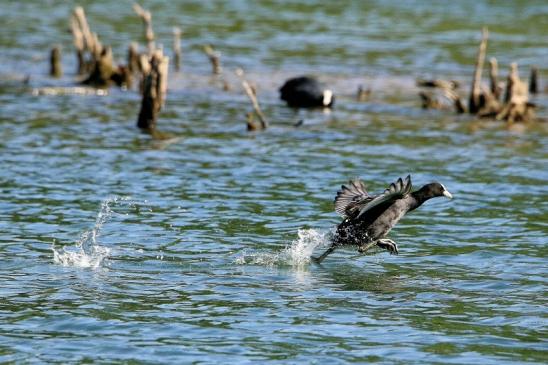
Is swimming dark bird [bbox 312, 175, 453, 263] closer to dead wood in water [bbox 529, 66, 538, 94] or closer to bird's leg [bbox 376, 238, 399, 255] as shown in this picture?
bird's leg [bbox 376, 238, 399, 255]

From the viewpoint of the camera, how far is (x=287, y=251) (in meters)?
14.3

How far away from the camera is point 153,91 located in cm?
2259

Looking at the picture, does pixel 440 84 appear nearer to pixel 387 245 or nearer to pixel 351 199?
pixel 351 199

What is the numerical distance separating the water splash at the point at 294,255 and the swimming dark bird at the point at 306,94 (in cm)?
1201

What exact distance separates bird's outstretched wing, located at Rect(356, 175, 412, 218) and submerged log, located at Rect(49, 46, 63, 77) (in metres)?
17.1

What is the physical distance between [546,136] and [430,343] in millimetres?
12950

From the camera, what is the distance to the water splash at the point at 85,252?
13586mm

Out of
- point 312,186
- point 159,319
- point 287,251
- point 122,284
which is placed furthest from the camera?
point 312,186

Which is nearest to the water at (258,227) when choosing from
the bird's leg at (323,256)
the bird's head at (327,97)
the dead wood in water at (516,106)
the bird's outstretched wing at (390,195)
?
the bird's leg at (323,256)

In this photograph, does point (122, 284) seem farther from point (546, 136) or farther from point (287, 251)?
point (546, 136)

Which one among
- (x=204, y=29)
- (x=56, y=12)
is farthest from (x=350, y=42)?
(x=56, y=12)

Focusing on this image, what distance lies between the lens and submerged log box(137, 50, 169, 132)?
22.3 m

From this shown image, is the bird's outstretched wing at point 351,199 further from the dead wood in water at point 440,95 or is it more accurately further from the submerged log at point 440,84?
the submerged log at point 440,84

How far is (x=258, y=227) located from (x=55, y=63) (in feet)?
49.1
